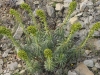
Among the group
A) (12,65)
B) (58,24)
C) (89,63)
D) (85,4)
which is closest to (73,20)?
(58,24)

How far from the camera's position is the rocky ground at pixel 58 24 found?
4695 mm

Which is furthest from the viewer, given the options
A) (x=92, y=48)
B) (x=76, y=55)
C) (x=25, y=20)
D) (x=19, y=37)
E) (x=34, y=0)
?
(x=34, y=0)

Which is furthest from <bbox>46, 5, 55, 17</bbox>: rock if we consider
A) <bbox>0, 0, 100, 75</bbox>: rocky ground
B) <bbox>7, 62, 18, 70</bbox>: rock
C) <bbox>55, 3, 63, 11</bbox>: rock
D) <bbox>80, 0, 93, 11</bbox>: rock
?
<bbox>7, 62, 18, 70</bbox>: rock

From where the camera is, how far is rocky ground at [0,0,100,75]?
15.4 feet


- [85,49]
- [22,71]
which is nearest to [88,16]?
[85,49]

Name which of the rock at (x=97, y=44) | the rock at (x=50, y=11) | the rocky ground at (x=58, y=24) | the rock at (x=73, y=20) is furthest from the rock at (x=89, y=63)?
the rock at (x=50, y=11)

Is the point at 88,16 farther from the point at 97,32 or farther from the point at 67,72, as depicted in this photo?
the point at 67,72

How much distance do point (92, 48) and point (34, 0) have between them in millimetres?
1896

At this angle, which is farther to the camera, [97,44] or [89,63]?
[97,44]

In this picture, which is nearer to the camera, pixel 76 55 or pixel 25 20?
pixel 76 55

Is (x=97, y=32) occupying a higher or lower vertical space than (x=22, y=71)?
higher

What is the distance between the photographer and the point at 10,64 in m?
4.93

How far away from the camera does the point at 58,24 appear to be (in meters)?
5.44

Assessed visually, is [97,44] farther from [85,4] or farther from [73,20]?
[85,4]
